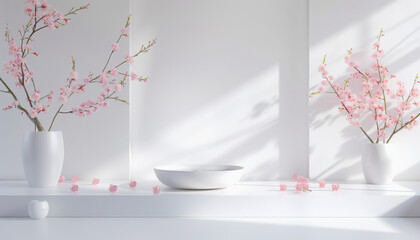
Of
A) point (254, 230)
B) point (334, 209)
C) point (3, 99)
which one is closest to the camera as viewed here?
point (254, 230)

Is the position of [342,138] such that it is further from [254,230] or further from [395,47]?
[254,230]

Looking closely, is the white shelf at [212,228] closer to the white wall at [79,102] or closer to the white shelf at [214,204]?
the white shelf at [214,204]

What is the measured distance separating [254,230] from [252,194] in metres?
0.27

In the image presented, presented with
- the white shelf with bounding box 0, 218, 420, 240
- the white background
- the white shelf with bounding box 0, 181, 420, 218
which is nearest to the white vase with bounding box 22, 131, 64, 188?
the white shelf with bounding box 0, 181, 420, 218

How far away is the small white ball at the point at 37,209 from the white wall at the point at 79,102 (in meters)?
0.58

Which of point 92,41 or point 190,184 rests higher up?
point 92,41

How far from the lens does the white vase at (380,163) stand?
248cm

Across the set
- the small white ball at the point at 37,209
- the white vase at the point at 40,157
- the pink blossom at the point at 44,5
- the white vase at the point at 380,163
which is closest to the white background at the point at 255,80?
the white vase at the point at 380,163

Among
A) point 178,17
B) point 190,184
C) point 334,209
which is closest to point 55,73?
point 178,17

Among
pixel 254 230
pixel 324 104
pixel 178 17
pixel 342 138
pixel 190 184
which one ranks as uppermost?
pixel 178 17

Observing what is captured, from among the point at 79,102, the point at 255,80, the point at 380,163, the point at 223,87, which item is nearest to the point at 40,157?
the point at 79,102

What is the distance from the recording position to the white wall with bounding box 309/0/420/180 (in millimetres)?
2682

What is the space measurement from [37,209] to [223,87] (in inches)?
45.8

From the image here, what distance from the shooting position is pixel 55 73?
2.64m
